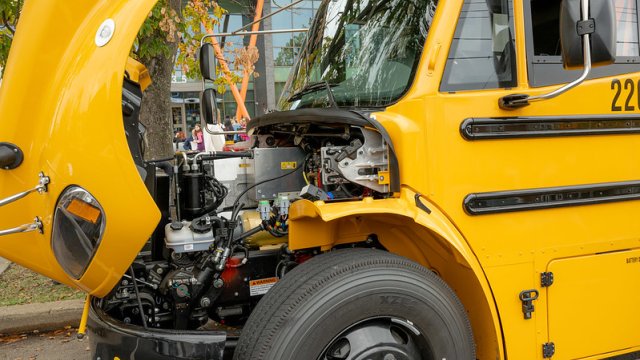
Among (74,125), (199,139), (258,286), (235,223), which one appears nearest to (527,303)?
(258,286)

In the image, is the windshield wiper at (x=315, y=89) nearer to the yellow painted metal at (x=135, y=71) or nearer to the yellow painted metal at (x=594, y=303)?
Answer: the yellow painted metal at (x=135, y=71)

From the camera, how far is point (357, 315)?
2.07 meters

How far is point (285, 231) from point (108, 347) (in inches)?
39.2

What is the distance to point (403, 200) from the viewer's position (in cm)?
222

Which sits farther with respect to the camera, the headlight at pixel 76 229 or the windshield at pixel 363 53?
the windshield at pixel 363 53

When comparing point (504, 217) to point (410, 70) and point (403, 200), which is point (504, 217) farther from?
point (410, 70)

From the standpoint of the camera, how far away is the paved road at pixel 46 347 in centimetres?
412

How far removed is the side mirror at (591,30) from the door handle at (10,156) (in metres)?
2.27

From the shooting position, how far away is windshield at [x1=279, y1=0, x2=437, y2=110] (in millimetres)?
2480

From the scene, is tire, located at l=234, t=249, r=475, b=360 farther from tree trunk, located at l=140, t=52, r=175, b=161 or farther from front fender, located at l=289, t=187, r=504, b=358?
tree trunk, located at l=140, t=52, r=175, b=161

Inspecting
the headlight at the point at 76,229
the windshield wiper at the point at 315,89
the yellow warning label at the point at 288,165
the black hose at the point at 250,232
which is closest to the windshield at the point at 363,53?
the windshield wiper at the point at 315,89

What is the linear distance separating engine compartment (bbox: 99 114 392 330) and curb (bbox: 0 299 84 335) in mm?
2116

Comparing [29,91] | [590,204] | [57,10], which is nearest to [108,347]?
[29,91]

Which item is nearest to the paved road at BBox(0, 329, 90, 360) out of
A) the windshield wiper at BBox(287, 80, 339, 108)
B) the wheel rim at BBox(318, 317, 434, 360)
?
the windshield wiper at BBox(287, 80, 339, 108)
